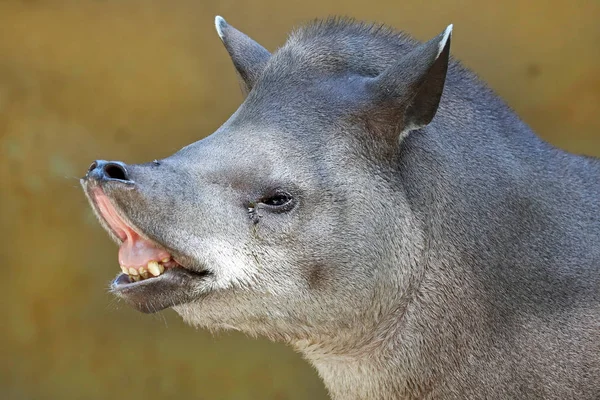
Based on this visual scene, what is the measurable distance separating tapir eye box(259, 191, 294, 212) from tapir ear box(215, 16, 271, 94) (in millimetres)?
710

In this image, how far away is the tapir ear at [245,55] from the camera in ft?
11.7

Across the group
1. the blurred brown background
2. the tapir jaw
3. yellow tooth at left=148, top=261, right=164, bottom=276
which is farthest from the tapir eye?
the blurred brown background

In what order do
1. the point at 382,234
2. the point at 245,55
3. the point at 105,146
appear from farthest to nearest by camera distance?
the point at 105,146, the point at 245,55, the point at 382,234

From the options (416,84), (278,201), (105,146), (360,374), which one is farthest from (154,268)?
(105,146)

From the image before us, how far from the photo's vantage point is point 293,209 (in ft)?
9.88

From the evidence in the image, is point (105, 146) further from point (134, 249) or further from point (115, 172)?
point (115, 172)

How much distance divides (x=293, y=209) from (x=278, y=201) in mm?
59

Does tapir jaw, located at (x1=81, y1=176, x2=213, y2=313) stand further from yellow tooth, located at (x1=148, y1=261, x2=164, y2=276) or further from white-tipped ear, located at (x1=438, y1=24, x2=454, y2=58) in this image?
white-tipped ear, located at (x1=438, y1=24, x2=454, y2=58)

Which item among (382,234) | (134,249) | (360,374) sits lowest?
(360,374)

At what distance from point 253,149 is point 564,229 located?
4.19 ft

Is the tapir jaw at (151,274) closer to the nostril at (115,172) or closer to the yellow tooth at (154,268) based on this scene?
the yellow tooth at (154,268)

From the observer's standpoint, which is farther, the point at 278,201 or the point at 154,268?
the point at 278,201

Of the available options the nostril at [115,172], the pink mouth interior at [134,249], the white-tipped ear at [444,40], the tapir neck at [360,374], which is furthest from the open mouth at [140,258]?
the white-tipped ear at [444,40]

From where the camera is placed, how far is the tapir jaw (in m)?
2.86
